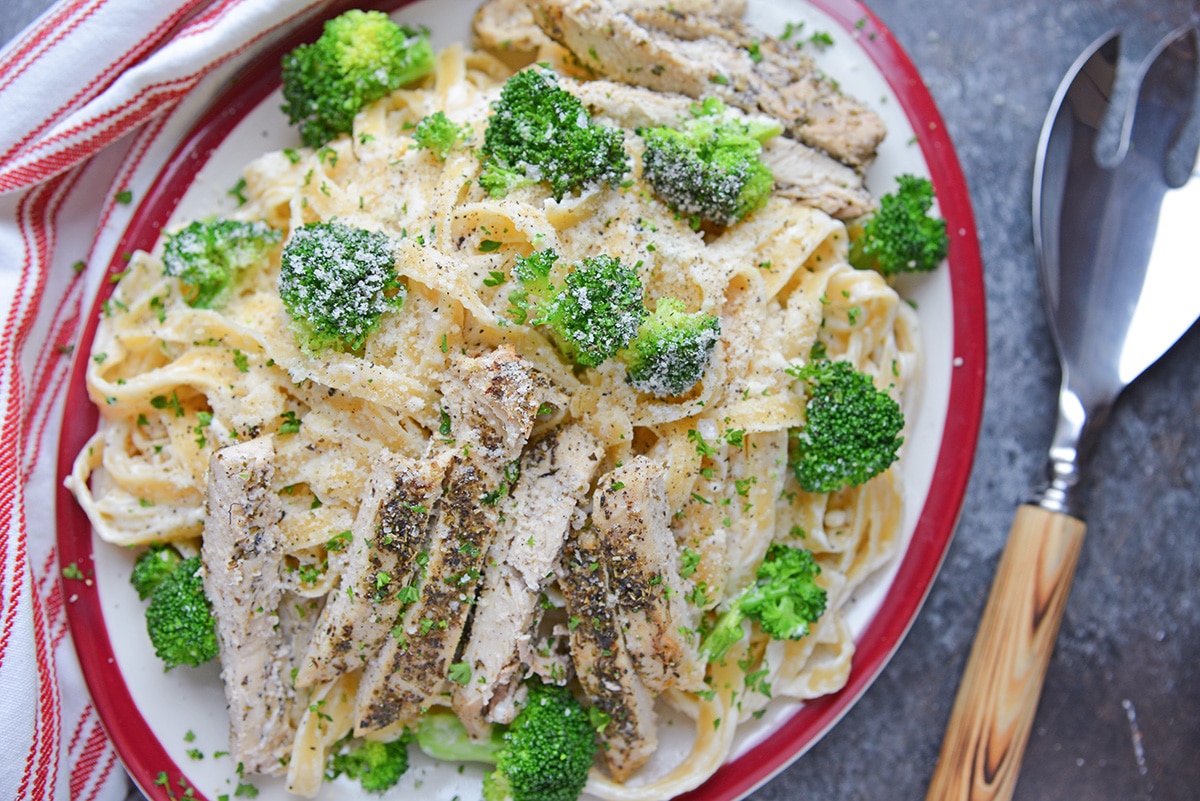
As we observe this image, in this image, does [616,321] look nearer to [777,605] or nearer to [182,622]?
[777,605]

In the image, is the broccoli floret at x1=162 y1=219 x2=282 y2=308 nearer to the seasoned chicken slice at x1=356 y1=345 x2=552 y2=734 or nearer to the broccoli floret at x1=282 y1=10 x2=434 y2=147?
the broccoli floret at x1=282 y1=10 x2=434 y2=147

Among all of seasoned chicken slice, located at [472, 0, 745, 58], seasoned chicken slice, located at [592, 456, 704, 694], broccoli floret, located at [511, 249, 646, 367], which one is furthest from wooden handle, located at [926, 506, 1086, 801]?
seasoned chicken slice, located at [472, 0, 745, 58]

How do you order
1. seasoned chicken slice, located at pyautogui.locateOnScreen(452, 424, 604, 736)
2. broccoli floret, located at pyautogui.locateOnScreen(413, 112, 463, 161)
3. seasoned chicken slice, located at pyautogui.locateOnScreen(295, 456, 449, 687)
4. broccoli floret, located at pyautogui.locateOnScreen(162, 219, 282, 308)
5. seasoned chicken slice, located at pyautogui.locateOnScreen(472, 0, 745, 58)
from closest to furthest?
seasoned chicken slice, located at pyautogui.locateOnScreen(295, 456, 449, 687)
seasoned chicken slice, located at pyautogui.locateOnScreen(452, 424, 604, 736)
broccoli floret, located at pyautogui.locateOnScreen(413, 112, 463, 161)
broccoli floret, located at pyautogui.locateOnScreen(162, 219, 282, 308)
seasoned chicken slice, located at pyautogui.locateOnScreen(472, 0, 745, 58)

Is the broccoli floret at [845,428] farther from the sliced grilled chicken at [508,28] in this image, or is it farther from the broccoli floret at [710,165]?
the sliced grilled chicken at [508,28]

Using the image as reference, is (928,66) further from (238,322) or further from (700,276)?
(238,322)

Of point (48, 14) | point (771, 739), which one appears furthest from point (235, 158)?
point (771, 739)

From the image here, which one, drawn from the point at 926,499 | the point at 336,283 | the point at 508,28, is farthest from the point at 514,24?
the point at 926,499

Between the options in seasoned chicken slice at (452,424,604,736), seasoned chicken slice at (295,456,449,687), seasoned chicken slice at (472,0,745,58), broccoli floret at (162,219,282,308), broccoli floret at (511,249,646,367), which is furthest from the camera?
seasoned chicken slice at (472,0,745,58)
